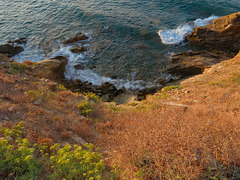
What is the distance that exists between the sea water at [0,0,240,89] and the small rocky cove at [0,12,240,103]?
58 cm

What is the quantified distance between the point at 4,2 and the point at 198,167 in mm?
28725

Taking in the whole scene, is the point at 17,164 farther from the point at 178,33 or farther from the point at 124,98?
the point at 178,33

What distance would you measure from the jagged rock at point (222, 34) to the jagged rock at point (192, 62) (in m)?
1.08

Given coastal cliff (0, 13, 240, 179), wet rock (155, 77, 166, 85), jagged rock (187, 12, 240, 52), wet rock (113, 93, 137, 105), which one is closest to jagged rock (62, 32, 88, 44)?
coastal cliff (0, 13, 240, 179)

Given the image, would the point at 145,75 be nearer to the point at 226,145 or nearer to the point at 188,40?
the point at 188,40

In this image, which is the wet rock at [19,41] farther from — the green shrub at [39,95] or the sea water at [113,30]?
the green shrub at [39,95]

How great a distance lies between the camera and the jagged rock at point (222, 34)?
12688 mm

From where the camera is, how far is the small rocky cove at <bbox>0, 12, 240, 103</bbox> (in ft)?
36.6

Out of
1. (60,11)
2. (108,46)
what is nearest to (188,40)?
(108,46)

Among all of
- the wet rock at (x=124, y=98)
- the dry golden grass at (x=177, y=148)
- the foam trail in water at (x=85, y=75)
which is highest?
the dry golden grass at (x=177, y=148)

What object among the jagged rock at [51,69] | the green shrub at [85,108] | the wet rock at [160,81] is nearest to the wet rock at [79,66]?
the jagged rock at [51,69]

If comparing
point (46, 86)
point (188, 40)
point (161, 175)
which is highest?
point (161, 175)

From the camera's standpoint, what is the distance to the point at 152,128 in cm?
413

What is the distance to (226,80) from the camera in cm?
820
